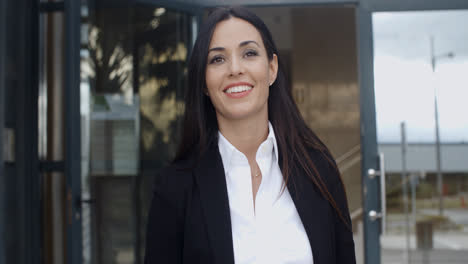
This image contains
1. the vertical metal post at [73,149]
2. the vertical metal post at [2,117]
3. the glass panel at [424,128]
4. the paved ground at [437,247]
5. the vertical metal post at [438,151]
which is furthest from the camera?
the paved ground at [437,247]

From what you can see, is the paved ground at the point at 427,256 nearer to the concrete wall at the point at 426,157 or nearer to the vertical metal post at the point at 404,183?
the vertical metal post at the point at 404,183

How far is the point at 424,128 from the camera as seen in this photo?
3504mm

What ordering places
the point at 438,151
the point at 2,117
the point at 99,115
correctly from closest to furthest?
1. the point at 2,117
2. the point at 99,115
3. the point at 438,151

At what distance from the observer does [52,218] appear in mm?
2621

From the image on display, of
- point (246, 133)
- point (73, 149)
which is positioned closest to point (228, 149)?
point (246, 133)

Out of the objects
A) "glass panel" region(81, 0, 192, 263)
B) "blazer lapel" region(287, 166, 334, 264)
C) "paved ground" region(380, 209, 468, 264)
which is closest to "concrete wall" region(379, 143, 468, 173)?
"paved ground" region(380, 209, 468, 264)

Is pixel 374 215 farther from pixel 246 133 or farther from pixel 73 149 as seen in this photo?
pixel 73 149

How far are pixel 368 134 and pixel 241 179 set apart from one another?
146 centimetres

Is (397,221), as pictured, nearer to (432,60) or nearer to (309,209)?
(432,60)

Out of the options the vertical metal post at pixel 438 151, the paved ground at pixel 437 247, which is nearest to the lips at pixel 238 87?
the vertical metal post at pixel 438 151

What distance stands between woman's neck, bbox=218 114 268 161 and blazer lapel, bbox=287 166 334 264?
132mm

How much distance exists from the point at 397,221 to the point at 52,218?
10.4ft

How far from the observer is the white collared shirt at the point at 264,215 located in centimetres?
106

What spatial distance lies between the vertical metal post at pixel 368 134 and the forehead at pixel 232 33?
1.44 metres
